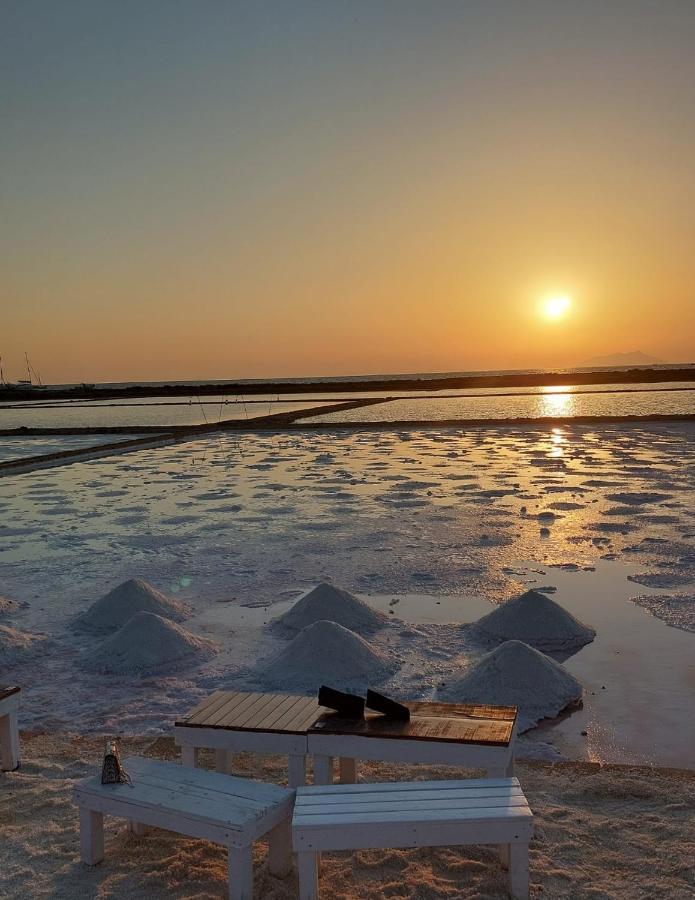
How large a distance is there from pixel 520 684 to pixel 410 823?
2.06m

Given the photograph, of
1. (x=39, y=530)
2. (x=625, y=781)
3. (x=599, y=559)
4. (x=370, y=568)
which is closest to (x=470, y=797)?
(x=625, y=781)

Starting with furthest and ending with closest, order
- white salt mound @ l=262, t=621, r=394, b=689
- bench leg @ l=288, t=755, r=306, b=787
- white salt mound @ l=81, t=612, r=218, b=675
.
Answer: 1. white salt mound @ l=81, t=612, r=218, b=675
2. white salt mound @ l=262, t=621, r=394, b=689
3. bench leg @ l=288, t=755, r=306, b=787

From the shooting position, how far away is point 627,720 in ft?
13.7

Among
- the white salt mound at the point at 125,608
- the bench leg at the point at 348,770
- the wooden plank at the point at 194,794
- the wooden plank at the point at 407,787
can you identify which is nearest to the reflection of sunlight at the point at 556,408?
the white salt mound at the point at 125,608

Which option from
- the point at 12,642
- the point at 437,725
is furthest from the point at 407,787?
the point at 12,642

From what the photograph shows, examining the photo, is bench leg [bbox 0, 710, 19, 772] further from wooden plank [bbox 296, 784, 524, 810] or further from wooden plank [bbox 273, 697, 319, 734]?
wooden plank [bbox 296, 784, 524, 810]

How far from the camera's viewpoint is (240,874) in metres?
2.67

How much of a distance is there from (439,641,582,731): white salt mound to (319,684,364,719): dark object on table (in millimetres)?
1344

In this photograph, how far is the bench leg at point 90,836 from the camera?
9.59 feet

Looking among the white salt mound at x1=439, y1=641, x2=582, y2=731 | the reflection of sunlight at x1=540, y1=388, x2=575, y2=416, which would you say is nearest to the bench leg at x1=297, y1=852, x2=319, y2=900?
the white salt mound at x1=439, y1=641, x2=582, y2=731

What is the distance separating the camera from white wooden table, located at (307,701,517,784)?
2992 millimetres

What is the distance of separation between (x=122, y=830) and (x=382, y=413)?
28.4 m

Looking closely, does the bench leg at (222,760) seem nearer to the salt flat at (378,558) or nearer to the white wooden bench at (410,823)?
the white wooden bench at (410,823)

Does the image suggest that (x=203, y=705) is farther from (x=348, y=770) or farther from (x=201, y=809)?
(x=201, y=809)
